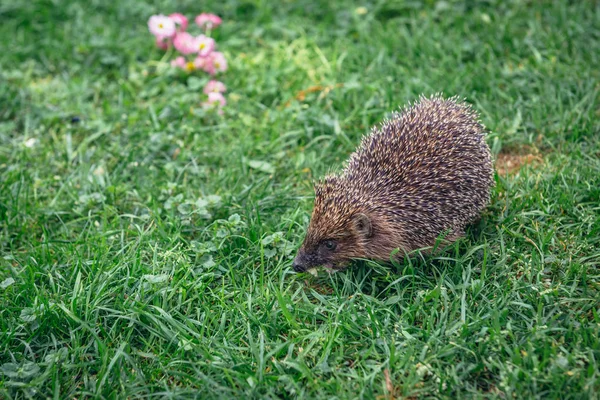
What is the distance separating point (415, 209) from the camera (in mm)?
4352

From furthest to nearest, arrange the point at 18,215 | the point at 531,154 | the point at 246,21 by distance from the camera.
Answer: the point at 246,21
the point at 531,154
the point at 18,215

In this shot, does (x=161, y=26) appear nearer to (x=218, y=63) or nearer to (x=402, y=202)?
(x=218, y=63)

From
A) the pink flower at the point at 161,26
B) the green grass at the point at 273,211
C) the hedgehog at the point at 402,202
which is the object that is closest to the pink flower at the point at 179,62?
the green grass at the point at 273,211

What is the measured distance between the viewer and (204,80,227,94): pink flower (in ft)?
20.7

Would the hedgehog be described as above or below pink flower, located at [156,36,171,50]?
→ below

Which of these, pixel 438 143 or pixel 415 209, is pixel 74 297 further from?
pixel 438 143

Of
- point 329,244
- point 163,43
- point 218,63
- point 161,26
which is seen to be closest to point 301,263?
point 329,244

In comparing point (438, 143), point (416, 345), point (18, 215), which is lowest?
point (416, 345)

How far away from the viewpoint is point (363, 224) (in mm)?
4340

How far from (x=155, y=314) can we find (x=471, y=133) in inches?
101

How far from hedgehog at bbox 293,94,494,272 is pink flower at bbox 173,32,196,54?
2.89m

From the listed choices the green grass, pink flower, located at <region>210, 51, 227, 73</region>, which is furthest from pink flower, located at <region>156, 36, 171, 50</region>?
pink flower, located at <region>210, 51, 227, 73</region>

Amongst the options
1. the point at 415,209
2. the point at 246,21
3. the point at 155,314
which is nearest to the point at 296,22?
the point at 246,21

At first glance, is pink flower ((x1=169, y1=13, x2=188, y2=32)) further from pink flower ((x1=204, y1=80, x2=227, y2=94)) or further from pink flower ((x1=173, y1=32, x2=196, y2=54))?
pink flower ((x1=204, y1=80, x2=227, y2=94))
